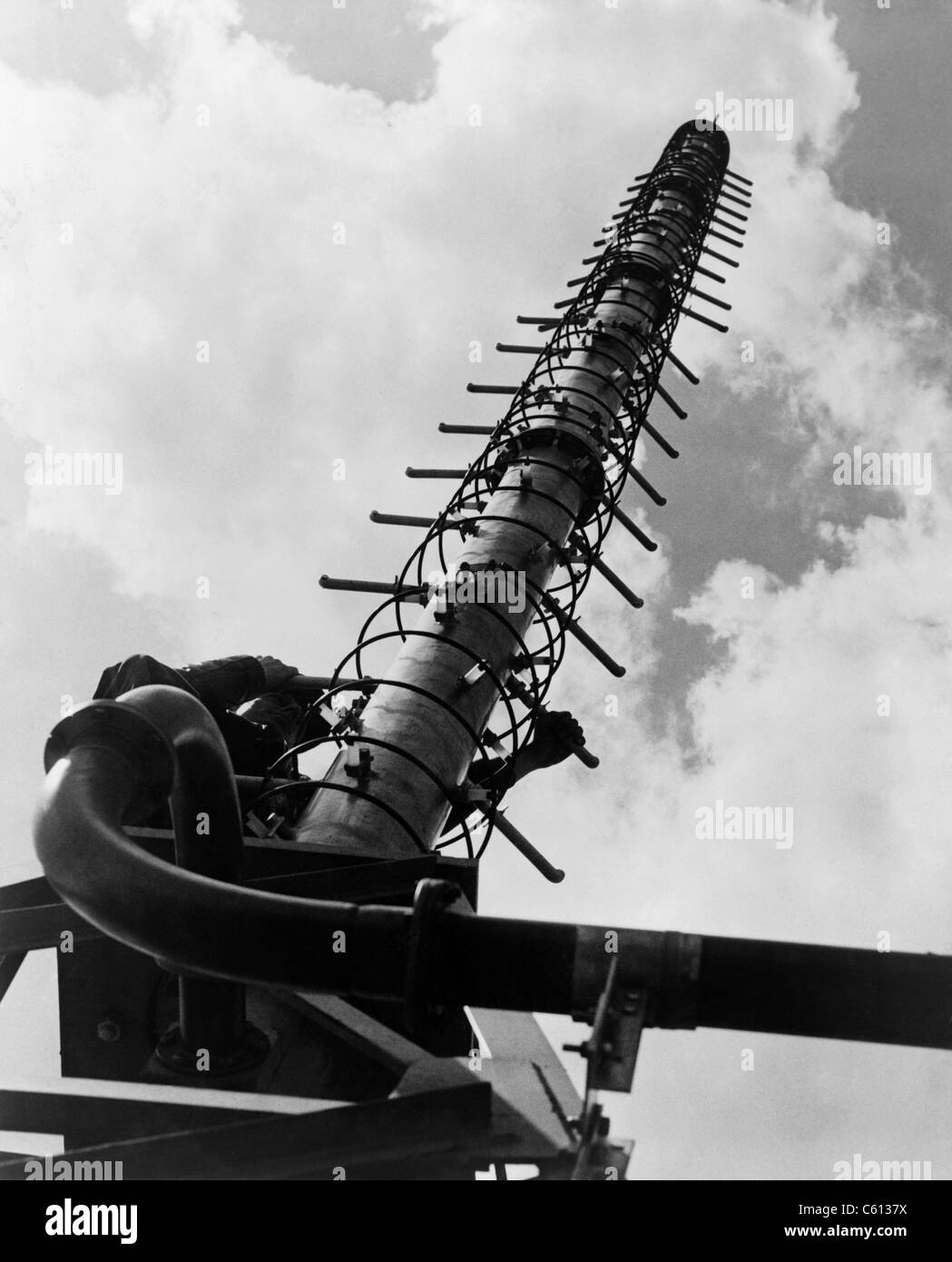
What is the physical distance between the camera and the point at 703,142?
26453 mm

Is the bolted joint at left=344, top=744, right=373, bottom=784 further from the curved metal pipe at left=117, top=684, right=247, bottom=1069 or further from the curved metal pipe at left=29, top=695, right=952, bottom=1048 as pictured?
the curved metal pipe at left=29, top=695, right=952, bottom=1048

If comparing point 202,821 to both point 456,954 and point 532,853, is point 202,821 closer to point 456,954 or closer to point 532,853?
point 456,954

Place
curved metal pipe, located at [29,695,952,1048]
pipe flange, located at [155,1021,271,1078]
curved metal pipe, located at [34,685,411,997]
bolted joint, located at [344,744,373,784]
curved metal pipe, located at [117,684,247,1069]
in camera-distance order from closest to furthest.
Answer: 1. curved metal pipe, located at [29,695,952,1048]
2. curved metal pipe, located at [34,685,411,997]
3. curved metal pipe, located at [117,684,247,1069]
4. pipe flange, located at [155,1021,271,1078]
5. bolted joint, located at [344,744,373,784]

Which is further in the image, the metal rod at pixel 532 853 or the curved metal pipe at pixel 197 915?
the metal rod at pixel 532 853

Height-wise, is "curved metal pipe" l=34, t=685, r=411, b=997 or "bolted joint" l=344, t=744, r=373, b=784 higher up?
"bolted joint" l=344, t=744, r=373, b=784

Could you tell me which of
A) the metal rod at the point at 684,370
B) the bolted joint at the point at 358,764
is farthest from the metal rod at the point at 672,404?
the bolted joint at the point at 358,764

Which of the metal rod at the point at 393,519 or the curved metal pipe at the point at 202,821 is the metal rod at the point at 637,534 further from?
the curved metal pipe at the point at 202,821

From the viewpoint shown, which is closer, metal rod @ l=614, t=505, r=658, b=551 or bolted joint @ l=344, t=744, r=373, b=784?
bolted joint @ l=344, t=744, r=373, b=784

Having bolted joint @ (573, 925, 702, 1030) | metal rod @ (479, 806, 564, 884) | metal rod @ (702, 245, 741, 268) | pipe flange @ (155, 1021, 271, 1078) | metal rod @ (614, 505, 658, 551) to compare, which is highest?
metal rod @ (702, 245, 741, 268)

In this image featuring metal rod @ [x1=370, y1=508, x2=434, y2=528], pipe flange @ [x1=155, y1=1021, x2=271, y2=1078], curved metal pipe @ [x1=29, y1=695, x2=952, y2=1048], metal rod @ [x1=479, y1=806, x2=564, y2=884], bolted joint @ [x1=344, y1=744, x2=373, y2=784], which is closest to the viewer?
curved metal pipe @ [x1=29, y1=695, x2=952, y2=1048]

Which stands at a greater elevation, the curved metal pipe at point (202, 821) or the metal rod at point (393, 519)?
the metal rod at point (393, 519)

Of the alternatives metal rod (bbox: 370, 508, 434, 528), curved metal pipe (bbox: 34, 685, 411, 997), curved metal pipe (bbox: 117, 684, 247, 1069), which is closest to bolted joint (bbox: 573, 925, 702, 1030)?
curved metal pipe (bbox: 34, 685, 411, 997)

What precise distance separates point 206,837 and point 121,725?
2.14 feet
